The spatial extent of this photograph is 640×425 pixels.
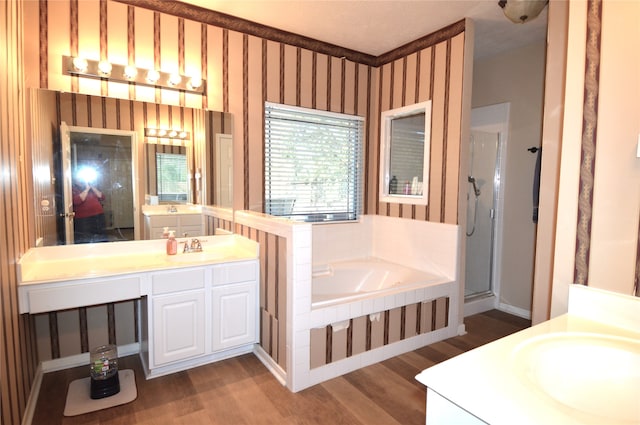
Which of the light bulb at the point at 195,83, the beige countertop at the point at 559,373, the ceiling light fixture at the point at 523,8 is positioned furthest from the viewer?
the light bulb at the point at 195,83

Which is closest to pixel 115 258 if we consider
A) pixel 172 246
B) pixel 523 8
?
pixel 172 246

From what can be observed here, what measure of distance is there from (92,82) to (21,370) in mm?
1855

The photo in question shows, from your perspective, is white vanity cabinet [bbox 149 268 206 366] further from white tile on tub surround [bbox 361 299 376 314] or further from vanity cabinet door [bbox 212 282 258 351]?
white tile on tub surround [bbox 361 299 376 314]

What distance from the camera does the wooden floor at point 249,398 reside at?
201cm

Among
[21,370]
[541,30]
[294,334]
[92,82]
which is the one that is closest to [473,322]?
[294,334]

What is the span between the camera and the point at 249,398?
2.21 metres

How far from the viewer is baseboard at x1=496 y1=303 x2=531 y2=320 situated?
356 centimetres

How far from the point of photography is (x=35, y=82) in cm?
225

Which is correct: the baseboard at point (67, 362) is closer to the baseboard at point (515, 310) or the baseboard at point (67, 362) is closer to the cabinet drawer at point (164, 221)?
the cabinet drawer at point (164, 221)

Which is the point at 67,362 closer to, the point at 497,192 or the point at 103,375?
the point at 103,375

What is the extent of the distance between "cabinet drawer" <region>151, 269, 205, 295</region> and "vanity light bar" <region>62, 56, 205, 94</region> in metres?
1.44

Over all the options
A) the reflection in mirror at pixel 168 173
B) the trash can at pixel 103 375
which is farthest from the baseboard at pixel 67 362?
the reflection in mirror at pixel 168 173

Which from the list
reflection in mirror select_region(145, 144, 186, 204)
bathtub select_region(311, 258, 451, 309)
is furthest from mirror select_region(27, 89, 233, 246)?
Answer: bathtub select_region(311, 258, 451, 309)

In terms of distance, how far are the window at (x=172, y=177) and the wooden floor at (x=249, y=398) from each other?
4.22 ft
